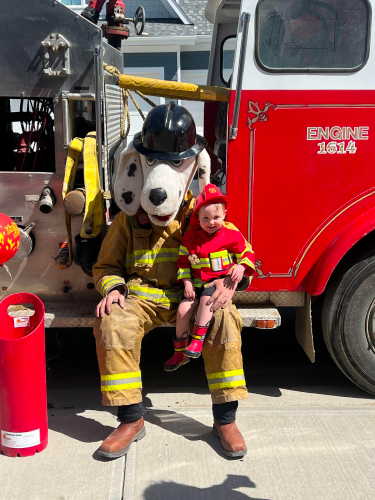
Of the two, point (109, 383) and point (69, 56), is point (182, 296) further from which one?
point (69, 56)

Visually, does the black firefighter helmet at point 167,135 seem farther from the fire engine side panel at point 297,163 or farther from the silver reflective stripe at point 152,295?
the silver reflective stripe at point 152,295

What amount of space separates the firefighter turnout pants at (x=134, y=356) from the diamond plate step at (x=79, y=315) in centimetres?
35

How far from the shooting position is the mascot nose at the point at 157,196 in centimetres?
313

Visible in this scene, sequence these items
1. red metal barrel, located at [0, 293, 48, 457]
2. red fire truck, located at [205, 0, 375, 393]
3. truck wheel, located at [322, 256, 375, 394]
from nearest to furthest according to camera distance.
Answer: red metal barrel, located at [0, 293, 48, 457] < red fire truck, located at [205, 0, 375, 393] < truck wheel, located at [322, 256, 375, 394]

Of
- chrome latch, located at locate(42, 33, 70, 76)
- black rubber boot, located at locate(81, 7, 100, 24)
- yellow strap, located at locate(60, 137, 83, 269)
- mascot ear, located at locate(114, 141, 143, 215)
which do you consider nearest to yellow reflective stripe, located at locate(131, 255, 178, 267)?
mascot ear, located at locate(114, 141, 143, 215)

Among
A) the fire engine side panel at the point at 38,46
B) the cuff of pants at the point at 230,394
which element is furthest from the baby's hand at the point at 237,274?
the fire engine side panel at the point at 38,46

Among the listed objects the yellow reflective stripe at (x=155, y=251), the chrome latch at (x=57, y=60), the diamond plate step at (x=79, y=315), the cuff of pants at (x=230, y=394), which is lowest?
the cuff of pants at (x=230, y=394)

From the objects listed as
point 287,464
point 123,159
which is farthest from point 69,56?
point 287,464

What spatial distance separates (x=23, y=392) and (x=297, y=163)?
2.00 meters

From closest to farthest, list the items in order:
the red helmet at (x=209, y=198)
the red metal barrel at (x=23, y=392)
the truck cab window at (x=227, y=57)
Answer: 1. the red metal barrel at (x=23, y=392)
2. the red helmet at (x=209, y=198)
3. the truck cab window at (x=227, y=57)

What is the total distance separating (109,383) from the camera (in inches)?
120

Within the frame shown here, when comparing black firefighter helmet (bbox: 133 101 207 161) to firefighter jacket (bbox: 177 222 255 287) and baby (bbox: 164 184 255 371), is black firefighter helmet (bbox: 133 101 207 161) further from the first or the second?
firefighter jacket (bbox: 177 222 255 287)

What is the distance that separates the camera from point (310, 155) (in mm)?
3373

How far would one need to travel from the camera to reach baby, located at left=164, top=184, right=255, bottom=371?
122 inches
